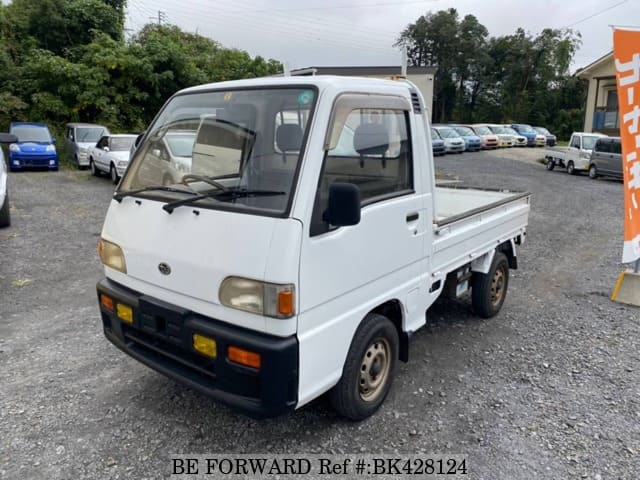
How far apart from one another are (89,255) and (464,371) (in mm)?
5474

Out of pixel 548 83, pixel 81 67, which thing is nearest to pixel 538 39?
pixel 548 83

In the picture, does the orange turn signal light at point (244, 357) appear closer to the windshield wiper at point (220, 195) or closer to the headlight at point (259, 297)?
the headlight at point (259, 297)

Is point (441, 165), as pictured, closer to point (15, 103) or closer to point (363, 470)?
point (15, 103)

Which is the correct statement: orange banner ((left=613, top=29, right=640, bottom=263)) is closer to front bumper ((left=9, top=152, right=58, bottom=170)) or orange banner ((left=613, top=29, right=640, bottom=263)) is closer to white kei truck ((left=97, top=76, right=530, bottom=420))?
white kei truck ((left=97, top=76, right=530, bottom=420))

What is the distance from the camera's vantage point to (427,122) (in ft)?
11.7

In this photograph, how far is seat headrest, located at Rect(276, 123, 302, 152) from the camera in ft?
8.78

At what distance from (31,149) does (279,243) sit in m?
16.1

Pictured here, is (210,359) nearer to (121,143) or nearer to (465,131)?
(121,143)

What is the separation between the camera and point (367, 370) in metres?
3.16

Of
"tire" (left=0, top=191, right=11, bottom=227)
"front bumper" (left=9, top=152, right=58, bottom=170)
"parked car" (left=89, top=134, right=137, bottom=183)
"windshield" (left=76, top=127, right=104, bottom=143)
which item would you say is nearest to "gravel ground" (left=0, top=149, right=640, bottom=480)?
"tire" (left=0, top=191, right=11, bottom=227)

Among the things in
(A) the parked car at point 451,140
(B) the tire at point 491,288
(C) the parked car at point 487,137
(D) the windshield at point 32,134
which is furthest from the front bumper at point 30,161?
(C) the parked car at point 487,137

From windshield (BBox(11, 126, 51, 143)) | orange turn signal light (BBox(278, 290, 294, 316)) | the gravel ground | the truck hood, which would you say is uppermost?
windshield (BBox(11, 126, 51, 143))

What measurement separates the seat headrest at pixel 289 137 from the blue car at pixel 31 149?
609 inches

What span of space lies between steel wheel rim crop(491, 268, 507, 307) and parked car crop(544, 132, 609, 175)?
16244 millimetres
